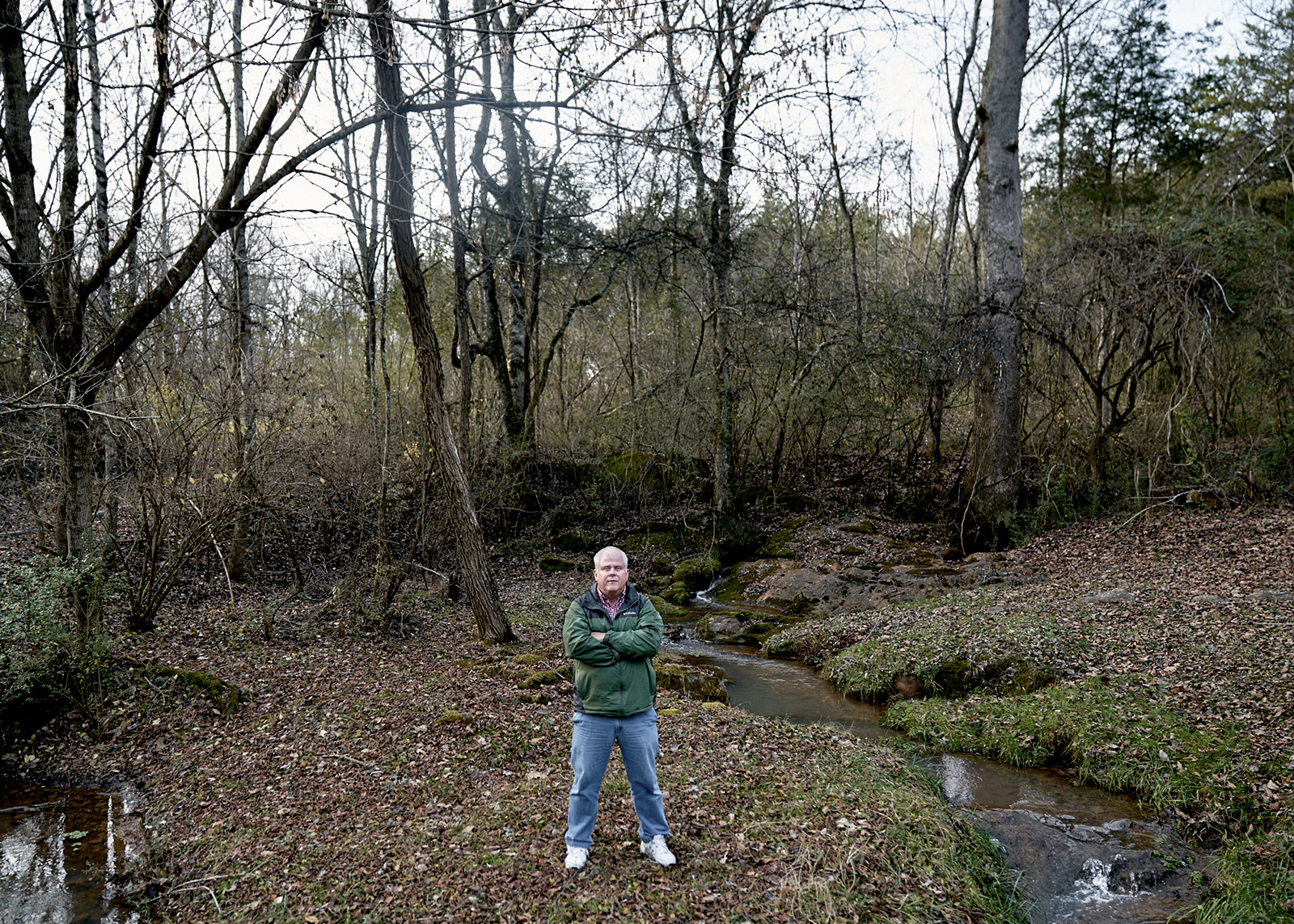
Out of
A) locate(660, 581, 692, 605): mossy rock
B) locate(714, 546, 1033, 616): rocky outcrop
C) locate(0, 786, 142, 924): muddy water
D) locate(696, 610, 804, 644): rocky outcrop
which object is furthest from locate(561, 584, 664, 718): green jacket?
locate(660, 581, 692, 605): mossy rock

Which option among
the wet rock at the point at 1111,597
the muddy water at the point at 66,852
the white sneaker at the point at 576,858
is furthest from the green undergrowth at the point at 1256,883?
the muddy water at the point at 66,852

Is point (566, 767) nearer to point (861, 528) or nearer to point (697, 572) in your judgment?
point (697, 572)

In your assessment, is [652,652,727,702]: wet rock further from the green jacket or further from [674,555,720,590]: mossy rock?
[674,555,720,590]: mossy rock

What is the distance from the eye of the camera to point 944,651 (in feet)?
27.8

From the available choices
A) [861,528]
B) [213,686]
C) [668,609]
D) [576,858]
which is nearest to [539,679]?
[213,686]

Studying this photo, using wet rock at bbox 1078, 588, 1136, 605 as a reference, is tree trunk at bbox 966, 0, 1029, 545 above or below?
above

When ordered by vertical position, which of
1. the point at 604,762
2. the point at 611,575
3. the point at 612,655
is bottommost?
the point at 604,762

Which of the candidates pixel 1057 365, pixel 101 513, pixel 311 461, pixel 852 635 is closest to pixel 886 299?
pixel 1057 365

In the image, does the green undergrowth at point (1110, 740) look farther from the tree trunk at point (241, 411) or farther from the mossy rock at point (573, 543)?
the mossy rock at point (573, 543)

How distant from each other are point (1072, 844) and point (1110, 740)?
4.61ft

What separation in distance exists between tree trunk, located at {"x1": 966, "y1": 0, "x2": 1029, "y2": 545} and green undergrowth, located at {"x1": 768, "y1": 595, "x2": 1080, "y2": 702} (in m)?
4.14

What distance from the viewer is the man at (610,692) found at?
412 cm

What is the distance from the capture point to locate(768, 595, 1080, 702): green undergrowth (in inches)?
311

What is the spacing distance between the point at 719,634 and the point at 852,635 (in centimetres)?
203
